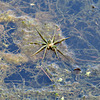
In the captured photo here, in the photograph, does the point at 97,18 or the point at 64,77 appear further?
the point at 97,18

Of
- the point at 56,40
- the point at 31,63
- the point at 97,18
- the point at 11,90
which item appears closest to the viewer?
the point at 11,90

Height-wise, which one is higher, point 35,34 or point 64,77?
point 35,34

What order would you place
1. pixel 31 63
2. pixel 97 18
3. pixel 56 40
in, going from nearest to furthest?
1. pixel 31 63
2. pixel 56 40
3. pixel 97 18

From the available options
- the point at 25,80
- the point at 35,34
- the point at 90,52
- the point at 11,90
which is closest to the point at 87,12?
the point at 90,52

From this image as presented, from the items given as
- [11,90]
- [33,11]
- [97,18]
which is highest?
[33,11]

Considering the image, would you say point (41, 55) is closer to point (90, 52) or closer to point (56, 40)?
point (56, 40)

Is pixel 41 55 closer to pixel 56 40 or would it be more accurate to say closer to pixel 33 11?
pixel 56 40
